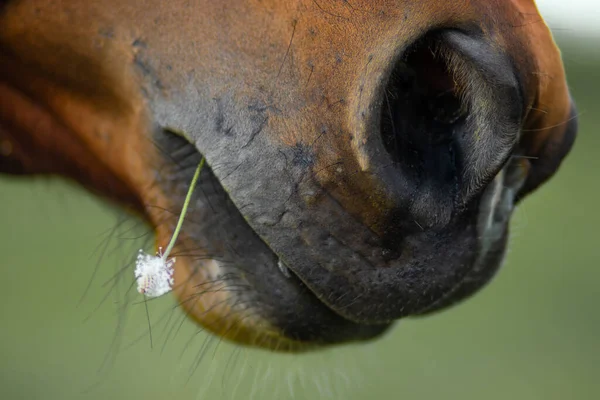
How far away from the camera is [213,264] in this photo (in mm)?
1352

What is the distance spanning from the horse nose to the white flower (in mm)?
497

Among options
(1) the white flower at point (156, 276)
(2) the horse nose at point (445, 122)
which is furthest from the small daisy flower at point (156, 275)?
(2) the horse nose at point (445, 122)

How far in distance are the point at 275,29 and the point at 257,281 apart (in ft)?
1.48

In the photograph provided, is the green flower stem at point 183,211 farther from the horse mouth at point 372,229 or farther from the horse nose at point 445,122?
the horse nose at point 445,122

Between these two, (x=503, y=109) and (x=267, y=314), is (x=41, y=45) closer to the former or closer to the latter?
(x=267, y=314)

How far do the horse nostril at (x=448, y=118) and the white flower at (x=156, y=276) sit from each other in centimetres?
51

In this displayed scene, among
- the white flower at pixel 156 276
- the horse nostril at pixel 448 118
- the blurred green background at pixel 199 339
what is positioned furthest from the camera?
the blurred green background at pixel 199 339

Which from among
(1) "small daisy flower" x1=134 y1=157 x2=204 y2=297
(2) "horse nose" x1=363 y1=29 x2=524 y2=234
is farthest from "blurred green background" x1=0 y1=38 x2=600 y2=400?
(2) "horse nose" x1=363 y1=29 x2=524 y2=234

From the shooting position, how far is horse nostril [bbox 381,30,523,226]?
1.10 meters

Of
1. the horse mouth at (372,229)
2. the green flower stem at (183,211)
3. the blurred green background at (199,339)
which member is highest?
the blurred green background at (199,339)

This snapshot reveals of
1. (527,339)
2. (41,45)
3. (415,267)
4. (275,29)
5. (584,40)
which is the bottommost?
(415,267)

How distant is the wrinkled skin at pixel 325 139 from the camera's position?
1.12 m

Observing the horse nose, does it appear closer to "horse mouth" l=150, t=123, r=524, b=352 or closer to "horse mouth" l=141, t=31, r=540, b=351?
"horse mouth" l=141, t=31, r=540, b=351

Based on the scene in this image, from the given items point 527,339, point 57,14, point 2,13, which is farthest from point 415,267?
point 527,339
